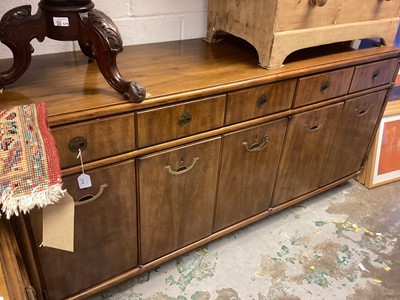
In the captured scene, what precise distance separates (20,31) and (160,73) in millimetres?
440

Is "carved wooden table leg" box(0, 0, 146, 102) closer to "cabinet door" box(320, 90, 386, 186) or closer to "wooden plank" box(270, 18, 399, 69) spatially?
"wooden plank" box(270, 18, 399, 69)

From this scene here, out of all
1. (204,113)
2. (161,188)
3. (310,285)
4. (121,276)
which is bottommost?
(310,285)

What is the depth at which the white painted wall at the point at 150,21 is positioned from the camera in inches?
52.4

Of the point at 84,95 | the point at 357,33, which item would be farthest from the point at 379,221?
the point at 84,95

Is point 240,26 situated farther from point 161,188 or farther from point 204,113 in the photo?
point 161,188

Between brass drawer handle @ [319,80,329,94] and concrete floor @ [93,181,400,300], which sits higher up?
brass drawer handle @ [319,80,329,94]

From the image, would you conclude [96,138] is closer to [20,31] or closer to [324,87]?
[20,31]

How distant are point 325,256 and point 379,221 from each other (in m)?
0.46

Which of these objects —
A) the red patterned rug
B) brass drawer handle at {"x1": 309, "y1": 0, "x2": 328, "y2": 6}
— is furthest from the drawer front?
the red patterned rug

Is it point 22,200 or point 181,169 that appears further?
point 181,169

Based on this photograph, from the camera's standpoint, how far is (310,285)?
1.50 m

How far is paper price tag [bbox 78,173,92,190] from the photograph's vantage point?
1015mm

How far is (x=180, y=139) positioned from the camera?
3.85 feet

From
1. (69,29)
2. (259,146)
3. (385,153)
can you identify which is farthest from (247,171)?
(385,153)
